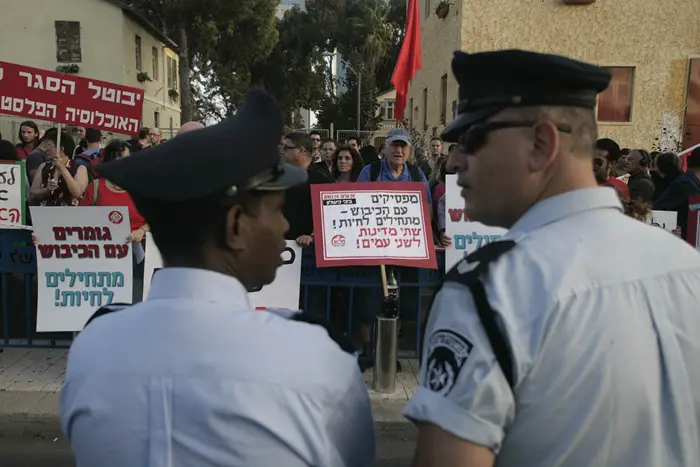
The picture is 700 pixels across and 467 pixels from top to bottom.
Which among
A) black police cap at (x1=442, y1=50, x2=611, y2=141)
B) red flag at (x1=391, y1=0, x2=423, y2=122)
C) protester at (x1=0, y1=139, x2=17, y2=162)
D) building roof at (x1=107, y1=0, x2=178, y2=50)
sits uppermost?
building roof at (x1=107, y1=0, x2=178, y2=50)

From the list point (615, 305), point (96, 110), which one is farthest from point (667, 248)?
point (96, 110)

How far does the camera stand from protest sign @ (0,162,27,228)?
17.5ft

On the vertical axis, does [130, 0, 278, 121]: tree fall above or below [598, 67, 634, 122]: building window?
above

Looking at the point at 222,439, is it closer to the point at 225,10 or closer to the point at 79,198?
the point at 79,198

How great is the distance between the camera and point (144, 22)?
28812mm

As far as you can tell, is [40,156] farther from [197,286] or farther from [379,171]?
[197,286]

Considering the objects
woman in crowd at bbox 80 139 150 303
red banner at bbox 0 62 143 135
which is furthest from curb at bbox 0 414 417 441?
red banner at bbox 0 62 143 135

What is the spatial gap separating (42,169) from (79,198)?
25.1 inches

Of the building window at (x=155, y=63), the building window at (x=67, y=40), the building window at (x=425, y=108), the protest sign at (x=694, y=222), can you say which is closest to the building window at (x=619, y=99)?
the building window at (x=425, y=108)

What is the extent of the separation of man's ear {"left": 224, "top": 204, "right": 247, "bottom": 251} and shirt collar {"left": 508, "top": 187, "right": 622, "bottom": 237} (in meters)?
0.54

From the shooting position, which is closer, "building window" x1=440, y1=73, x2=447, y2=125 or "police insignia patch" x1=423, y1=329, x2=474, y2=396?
"police insignia patch" x1=423, y1=329, x2=474, y2=396

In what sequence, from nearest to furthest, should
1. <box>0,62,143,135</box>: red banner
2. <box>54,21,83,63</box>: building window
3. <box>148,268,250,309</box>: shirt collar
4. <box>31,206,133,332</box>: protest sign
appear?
1. <box>148,268,250,309</box>: shirt collar
2. <box>31,206,133,332</box>: protest sign
3. <box>0,62,143,135</box>: red banner
4. <box>54,21,83,63</box>: building window

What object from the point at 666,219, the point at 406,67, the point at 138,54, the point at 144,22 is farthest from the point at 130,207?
the point at 138,54

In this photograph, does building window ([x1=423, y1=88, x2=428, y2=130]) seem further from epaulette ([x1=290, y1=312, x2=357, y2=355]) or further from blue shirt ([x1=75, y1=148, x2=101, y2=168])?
epaulette ([x1=290, y1=312, x2=357, y2=355])
